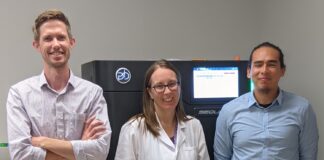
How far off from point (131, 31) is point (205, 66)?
0.81 metres

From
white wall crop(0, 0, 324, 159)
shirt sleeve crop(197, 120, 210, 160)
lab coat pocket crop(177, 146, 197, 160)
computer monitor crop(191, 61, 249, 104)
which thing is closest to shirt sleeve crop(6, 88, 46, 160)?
lab coat pocket crop(177, 146, 197, 160)

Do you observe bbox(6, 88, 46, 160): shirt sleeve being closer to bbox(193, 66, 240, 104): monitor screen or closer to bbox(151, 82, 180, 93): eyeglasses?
bbox(151, 82, 180, 93): eyeglasses

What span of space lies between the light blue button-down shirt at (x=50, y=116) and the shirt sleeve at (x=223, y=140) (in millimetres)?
735

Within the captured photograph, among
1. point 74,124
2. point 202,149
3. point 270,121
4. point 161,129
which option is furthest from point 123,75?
point 270,121

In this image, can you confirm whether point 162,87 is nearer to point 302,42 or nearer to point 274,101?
point 274,101

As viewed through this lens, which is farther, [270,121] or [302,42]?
[302,42]

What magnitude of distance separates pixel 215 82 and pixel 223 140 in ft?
1.41

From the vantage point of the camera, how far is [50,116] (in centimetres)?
188

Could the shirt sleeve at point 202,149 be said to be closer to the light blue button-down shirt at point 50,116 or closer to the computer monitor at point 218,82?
the computer monitor at point 218,82

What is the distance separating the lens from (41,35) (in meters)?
1.90

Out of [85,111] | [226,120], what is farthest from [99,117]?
[226,120]

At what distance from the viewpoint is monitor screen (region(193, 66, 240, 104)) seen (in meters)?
2.52

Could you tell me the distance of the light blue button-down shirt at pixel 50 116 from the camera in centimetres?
178

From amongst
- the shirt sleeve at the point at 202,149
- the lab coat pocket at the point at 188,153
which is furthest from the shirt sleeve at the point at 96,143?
the shirt sleeve at the point at 202,149
